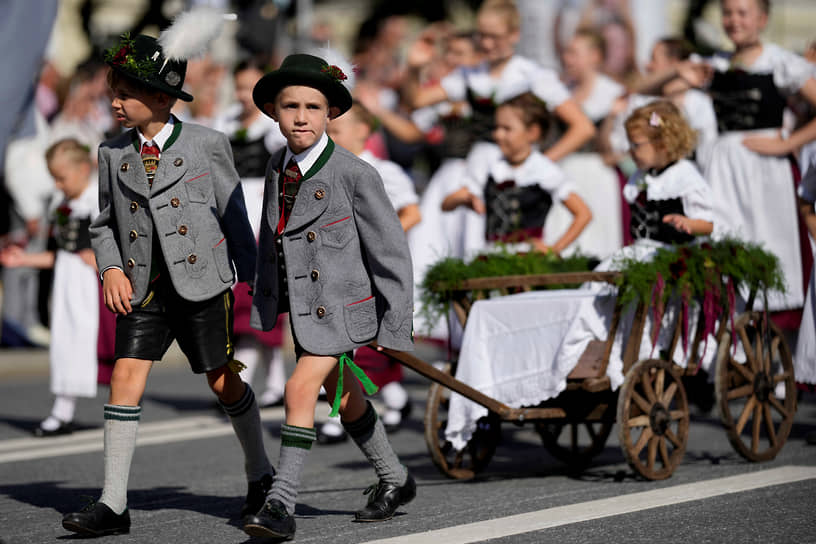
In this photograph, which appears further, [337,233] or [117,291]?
[117,291]

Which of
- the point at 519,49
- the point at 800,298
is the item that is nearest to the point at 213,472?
the point at 800,298

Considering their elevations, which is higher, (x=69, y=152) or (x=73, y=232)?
(x=69, y=152)

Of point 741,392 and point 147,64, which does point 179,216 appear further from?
point 741,392

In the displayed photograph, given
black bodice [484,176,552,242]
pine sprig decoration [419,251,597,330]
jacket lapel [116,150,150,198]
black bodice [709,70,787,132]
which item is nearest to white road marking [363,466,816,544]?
pine sprig decoration [419,251,597,330]

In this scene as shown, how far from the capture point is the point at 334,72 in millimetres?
5340

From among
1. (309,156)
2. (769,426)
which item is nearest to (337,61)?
(309,156)

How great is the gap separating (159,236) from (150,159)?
324 mm

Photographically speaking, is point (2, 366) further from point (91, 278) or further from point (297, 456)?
point (297, 456)

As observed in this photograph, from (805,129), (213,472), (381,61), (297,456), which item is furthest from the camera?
(381,61)

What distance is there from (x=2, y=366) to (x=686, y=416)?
281 inches

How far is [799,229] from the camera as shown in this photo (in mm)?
8523

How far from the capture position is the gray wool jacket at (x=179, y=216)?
538cm

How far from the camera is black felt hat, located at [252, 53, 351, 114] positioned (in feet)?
17.2

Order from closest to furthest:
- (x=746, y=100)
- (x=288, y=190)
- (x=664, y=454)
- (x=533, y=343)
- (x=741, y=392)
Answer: (x=288, y=190), (x=664, y=454), (x=533, y=343), (x=741, y=392), (x=746, y=100)
